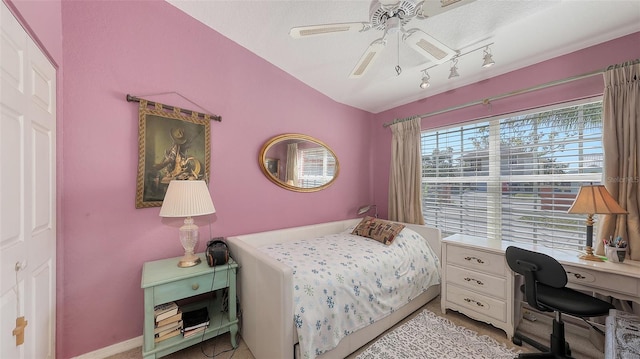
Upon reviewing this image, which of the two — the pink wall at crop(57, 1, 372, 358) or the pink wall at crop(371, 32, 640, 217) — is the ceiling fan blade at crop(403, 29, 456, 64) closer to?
the pink wall at crop(371, 32, 640, 217)

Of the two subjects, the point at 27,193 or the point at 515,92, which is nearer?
the point at 27,193

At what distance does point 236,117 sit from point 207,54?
60 centimetres

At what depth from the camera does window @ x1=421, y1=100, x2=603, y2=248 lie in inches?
75.7

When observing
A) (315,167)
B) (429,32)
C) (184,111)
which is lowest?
(315,167)

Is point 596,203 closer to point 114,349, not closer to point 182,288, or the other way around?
point 182,288

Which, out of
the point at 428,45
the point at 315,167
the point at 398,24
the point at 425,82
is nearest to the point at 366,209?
the point at 315,167

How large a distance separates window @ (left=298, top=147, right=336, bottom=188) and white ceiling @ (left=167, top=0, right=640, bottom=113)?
898 mm

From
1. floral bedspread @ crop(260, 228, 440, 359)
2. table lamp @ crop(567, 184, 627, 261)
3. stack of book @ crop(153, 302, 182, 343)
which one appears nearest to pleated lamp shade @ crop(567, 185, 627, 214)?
table lamp @ crop(567, 184, 627, 261)

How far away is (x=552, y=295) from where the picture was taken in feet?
4.90

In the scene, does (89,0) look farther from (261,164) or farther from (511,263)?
(511,263)

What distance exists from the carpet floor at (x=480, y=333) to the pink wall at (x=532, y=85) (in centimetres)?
198

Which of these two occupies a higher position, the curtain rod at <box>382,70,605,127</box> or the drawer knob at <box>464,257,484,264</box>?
the curtain rod at <box>382,70,605,127</box>

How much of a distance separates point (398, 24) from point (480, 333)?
7.93 feet

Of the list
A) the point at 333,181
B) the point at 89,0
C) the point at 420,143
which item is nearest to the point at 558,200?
the point at 420,143
